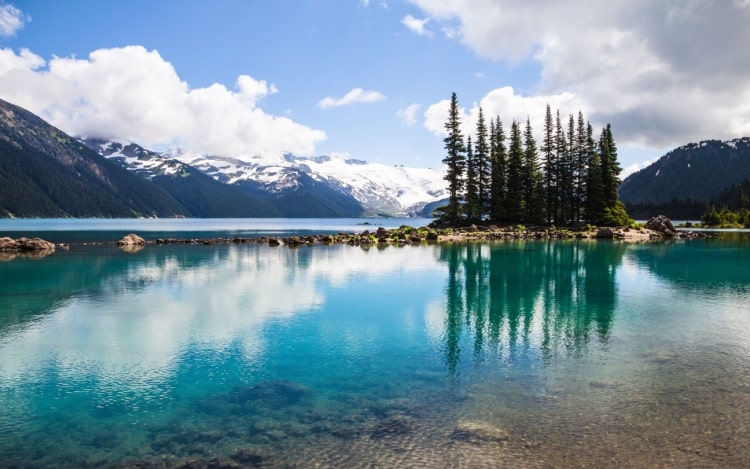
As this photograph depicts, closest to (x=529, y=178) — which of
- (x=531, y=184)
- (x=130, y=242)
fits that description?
(x=531, y=184)

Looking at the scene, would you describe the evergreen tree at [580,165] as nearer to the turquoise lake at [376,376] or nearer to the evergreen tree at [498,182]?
the evergreen tree at [498,182]

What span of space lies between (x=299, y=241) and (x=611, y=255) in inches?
1912

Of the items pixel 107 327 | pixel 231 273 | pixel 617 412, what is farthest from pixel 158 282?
pixel 617 412

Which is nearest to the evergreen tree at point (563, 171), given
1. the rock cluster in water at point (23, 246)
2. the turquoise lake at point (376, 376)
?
the turquoise lake at point (376, 376)

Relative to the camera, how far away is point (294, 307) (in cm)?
2772

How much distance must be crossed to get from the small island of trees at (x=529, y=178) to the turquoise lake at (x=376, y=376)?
234 ft

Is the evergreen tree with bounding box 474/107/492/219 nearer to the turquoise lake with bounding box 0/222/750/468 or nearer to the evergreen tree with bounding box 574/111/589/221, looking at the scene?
the evergreen tree with bounding box 574/111/589/221

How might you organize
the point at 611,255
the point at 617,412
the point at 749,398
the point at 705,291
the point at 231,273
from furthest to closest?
1. the point at 611,255
2. the point at 231,273
3. the point at 705,291
4. the point at 749,398
5. the point at 617,412

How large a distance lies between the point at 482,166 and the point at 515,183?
8606 mm

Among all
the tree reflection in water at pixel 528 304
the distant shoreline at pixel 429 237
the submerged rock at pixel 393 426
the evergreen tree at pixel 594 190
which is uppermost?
the evergreen tree at pixel 594 190

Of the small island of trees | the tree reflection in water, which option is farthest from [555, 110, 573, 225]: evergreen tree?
the tree reflection in water

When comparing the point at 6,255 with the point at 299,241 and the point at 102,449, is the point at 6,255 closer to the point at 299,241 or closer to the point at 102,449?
the point at 299,241

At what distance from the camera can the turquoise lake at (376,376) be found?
1066 centimetres

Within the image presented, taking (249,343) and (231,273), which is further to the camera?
(231,273)
